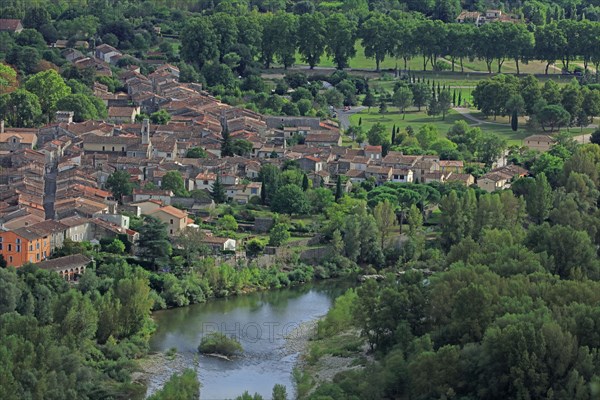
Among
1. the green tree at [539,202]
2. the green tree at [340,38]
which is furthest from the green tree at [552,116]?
the green tree at [340,38]

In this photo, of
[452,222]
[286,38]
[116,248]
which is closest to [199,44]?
[286,38]

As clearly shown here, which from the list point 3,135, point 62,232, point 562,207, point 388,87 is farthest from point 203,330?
point 388,87

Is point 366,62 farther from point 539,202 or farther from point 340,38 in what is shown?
point 539,202

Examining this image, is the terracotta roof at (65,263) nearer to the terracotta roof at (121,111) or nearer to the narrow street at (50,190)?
the narrow street at (50,190)

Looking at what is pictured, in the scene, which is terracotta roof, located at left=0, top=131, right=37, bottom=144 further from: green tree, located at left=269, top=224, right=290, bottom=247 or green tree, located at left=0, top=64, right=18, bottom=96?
green tree, located at left=269, top=224, right=290, bottom=247

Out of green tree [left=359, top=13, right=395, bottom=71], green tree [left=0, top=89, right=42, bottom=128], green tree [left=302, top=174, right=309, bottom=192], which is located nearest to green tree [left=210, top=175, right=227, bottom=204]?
green tree [left=302, top=174, right=309, bottom=192]

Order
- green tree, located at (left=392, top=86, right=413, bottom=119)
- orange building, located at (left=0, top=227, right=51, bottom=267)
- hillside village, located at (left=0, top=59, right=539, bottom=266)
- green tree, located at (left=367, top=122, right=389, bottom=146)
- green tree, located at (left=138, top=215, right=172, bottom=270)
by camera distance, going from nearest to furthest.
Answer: orange building, located at (left=0, top=227, right=51, bottom=267) → green tree, located at (left=138, top=215, right=172, bottom=270) → hillside village, located at (left=0, top=59, right=539, bottom=266) → green tree, located at (left=367, top=122, right=389, bottom=146) → green tree, located at (left=392, top=86, right=413, bottom=119)

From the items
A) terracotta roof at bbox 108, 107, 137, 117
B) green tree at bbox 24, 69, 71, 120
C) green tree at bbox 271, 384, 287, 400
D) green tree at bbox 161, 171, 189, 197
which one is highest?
green tree at bbox 24, 69, 71, 120
